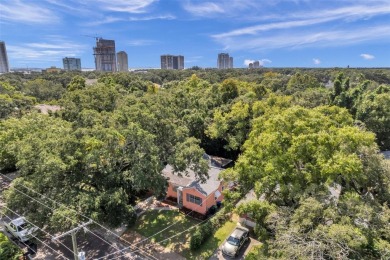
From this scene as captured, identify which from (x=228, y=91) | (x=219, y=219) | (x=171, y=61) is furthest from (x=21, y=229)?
(x=171, y=61)

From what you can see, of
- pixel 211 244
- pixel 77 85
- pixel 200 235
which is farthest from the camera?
pixel 77 85

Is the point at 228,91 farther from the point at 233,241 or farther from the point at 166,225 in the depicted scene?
the point at 233,241

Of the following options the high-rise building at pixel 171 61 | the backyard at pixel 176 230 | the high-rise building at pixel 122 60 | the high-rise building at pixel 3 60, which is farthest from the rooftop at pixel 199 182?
the high-rise building at pixel 171 61

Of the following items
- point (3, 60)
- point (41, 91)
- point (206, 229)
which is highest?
point (3, 60)

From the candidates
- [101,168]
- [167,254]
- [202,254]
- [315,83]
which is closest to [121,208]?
[101,168]

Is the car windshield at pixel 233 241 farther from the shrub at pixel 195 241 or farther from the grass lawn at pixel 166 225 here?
the grass lawn at pixel 166 225

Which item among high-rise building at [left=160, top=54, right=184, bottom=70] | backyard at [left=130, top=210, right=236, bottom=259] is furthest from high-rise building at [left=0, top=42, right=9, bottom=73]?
backyard at [left=130, top=210, right=236, bottom=259]
